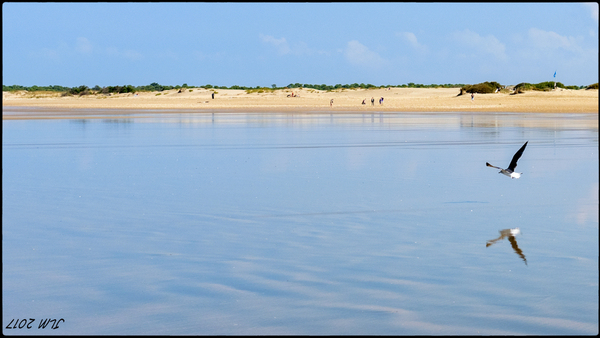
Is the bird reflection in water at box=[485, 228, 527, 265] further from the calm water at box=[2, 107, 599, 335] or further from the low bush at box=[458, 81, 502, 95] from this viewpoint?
the low bush at box=[458, 81, 502, 95]

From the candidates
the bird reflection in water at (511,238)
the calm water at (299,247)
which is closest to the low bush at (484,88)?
the calm water at (299,247)

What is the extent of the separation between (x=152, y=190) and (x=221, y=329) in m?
6.27

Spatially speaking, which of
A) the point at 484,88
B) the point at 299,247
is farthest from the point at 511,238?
the point at 484,88

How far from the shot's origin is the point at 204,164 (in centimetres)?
1452

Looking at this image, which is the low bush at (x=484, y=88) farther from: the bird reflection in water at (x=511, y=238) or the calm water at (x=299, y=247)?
the bird reflection in water at (x=511, y=238)

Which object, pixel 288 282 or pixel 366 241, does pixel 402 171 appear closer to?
pixel 366 241

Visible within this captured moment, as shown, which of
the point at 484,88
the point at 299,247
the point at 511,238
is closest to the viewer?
the point at 299,247

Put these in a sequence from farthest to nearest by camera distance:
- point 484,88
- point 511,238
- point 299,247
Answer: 1. point 484,88
2. point 511,238
3. point 299,247

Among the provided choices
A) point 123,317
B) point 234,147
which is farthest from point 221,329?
point 234,147

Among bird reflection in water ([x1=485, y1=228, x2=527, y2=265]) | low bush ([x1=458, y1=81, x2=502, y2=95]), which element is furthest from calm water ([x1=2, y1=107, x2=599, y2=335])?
low bush ([x1=458, y1=81, x2=502, y2=95])

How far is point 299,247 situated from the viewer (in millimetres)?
7215

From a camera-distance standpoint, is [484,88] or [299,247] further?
[484,88]

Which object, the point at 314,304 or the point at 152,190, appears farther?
the point at 152,190

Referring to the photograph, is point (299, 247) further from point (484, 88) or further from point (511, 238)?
point (484, 88)
